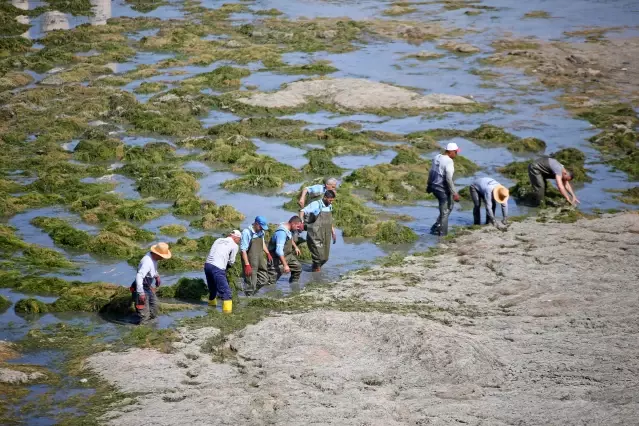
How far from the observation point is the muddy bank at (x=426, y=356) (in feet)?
39.6

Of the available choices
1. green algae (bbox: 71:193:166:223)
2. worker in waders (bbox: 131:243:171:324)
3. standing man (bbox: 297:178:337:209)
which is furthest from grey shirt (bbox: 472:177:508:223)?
worker in waders (bbox: 131:243:171:324)

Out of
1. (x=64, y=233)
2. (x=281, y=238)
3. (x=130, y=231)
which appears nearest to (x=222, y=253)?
(x=281, y=238)

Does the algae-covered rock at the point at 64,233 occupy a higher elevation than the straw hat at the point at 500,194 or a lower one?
lower

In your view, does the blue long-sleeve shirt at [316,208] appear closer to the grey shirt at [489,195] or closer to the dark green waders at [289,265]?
the dark green waders at [289,265]

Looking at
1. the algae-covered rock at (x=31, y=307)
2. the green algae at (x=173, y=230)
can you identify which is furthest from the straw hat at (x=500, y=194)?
the algae-covered rock at (x=31, y=307)

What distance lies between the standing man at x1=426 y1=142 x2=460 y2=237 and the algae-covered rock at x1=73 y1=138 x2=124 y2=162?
36.1ft

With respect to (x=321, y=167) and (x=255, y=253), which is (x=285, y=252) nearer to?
(x=255, y=253)

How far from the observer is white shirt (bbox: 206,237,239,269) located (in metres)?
16.1

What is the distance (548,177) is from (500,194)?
236 centimetres

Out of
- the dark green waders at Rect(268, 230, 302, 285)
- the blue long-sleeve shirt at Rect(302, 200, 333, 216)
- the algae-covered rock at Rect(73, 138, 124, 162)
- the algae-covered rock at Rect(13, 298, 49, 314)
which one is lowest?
the algae-covered rock at Rect(73, 138, 124, 162)

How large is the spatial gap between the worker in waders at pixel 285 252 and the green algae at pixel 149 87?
18528mm

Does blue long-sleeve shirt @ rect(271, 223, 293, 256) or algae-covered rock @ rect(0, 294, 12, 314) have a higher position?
blue long-sleeve shirt @ rect(271, 223, 293, 256)

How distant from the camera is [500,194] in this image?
814 inches

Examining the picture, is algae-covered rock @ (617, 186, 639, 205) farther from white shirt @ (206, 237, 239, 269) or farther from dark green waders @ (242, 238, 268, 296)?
white shirt @ (206, 237, 239, 269)
